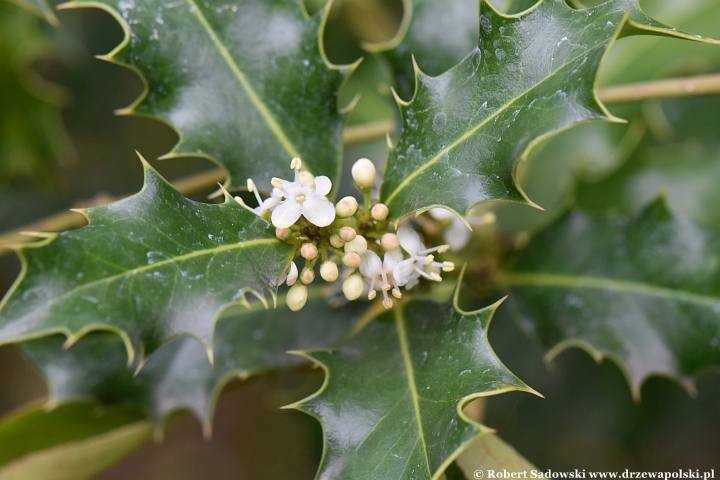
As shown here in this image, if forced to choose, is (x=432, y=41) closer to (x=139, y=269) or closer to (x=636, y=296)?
(x=636, y=296)

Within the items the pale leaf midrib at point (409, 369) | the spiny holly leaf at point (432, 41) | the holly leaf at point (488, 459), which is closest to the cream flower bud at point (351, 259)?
the pale leaf midrib at point (409, 369)

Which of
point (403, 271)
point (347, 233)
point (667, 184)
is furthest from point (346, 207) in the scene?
point (667, 184)

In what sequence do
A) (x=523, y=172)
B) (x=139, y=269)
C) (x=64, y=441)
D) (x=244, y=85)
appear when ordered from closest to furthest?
1. (x=139, y=269)
2. (x=244, y=85)
3. (x=64, y=441)
4. (x=523, y=172)

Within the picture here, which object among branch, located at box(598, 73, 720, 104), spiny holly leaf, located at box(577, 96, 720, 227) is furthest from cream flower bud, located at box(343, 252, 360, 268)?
spiny holly leaf, located at box(577, 96, 720, 227)

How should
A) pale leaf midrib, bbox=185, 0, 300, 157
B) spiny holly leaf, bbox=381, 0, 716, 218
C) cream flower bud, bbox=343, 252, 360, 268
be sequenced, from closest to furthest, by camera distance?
spiny holly leaf, bbox=381, 0, 716, 218
cream flower bud, bbox=343, 252, 360, 268
pale leaf midrib, bbox=185, 0, 300, 157

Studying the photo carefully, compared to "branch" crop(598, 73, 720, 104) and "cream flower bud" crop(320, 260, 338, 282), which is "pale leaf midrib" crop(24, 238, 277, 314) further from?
"branch" crop(598, 73, 720, 104)

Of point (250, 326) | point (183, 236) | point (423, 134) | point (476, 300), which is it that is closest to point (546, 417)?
point (476, 300)

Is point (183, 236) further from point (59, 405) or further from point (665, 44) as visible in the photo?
point (665, 44)
